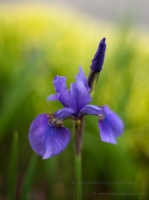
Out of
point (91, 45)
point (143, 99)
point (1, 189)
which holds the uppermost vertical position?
point (91, 45)

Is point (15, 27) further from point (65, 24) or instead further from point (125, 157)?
point (125, 157)

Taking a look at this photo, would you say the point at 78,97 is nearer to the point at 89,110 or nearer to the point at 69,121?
the point at 89,110

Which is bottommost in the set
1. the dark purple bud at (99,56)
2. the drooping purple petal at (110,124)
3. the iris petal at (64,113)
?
the drooping purple petal at (110,124)

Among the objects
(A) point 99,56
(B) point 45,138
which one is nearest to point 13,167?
(B) point 45,138

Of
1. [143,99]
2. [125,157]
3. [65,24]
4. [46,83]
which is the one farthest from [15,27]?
[125,157]

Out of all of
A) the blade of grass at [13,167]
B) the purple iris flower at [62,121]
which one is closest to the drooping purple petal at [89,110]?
the purple iris flower at [62,121]

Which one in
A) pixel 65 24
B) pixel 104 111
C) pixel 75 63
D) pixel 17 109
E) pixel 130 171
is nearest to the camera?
pixel 104 111

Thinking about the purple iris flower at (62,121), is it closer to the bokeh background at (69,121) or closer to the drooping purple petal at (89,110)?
the drooping purple petal at (89,110)
